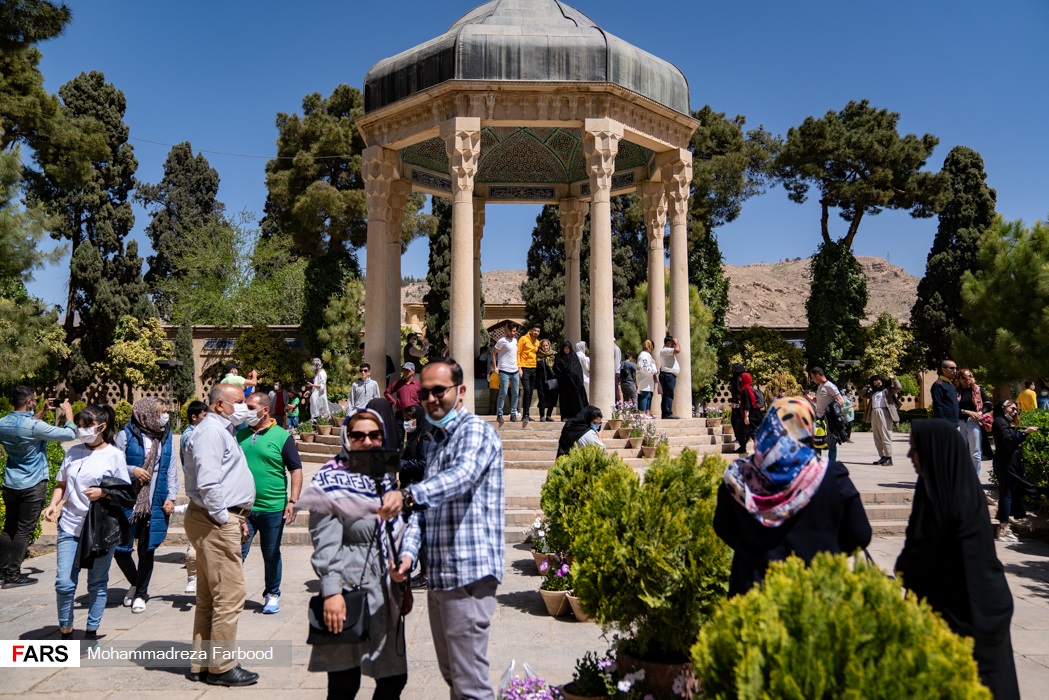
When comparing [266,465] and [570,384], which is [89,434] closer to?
→ [266,465]

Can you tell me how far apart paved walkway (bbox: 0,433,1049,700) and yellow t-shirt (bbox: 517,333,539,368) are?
645 cm

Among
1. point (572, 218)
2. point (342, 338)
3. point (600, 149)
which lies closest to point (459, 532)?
point (600, 149)

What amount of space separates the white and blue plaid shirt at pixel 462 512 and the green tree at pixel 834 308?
1129 inches

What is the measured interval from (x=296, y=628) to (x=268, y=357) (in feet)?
81.0

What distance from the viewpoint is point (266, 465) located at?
5.93 m

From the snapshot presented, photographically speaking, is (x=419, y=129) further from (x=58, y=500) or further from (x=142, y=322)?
(x=142, y=322)

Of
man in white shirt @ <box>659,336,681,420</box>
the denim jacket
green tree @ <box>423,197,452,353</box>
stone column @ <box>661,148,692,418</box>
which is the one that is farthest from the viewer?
green tree @ <box>423,197,452,353</box>

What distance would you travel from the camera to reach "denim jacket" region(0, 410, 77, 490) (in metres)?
6.82

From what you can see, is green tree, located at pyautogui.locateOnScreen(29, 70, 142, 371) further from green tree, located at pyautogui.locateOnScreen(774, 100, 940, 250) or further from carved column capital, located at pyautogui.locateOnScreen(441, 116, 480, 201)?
green tree, located at pyautogui.locateOnScreen(774, 100, 940, 250)

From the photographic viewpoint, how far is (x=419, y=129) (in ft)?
47.6

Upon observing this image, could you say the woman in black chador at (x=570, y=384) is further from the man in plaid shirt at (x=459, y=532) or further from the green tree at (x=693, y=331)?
A: the green tree at (x=693, y=331)

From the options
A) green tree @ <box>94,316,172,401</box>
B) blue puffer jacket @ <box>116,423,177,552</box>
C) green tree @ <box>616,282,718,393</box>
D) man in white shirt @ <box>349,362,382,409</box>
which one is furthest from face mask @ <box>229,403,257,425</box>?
green tree @ <box>94,316,172,401</box>

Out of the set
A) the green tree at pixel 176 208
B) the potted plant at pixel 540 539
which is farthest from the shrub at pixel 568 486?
the green tree at pixel 176 208

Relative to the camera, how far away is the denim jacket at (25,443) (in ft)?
22.4
